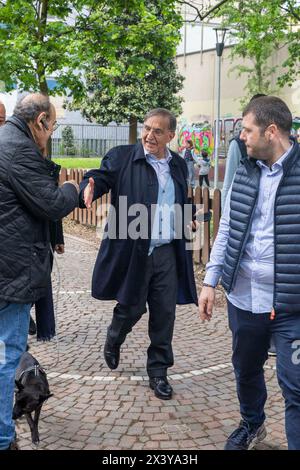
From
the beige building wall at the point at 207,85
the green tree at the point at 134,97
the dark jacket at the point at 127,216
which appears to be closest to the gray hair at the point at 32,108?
the dark jacket at the point at 127,216

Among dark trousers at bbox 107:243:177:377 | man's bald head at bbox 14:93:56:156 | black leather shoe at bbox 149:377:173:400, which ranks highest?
man's bald head at bbox 14:93:56:156

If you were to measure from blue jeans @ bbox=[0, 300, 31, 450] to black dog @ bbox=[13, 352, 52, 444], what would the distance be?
38 centimetres

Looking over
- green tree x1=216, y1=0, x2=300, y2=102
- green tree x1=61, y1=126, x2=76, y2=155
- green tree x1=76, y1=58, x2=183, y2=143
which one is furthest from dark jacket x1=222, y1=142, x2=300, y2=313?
green tree x1=61, y1=126, x2=76, y2=155

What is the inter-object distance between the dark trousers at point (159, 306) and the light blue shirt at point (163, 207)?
0.08 m

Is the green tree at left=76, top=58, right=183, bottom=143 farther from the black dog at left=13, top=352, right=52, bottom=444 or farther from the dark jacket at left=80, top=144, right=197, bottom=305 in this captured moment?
the black dog at left=13, top=352, right=52, bottom=444

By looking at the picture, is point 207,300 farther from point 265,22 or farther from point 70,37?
point 265,22

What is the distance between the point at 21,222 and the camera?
312 centimetres

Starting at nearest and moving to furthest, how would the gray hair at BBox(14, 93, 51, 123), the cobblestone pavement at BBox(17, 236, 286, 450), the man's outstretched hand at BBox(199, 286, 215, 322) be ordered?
the gray hair at BBox(14, 93, 51, 123)
the man's outstretched hand at BBox(199, 286, 215, 322)
the cobblestone pavement at BBox(17, 236, 286, 450)

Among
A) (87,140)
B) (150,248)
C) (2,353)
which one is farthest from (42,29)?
(87,140)

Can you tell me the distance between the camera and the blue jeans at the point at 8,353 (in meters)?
3.16

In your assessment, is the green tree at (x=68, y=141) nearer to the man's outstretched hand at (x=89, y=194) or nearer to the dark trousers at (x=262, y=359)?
the man's outstretched hand at (x=89, y=194)

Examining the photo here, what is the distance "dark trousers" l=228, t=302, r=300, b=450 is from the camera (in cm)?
299
